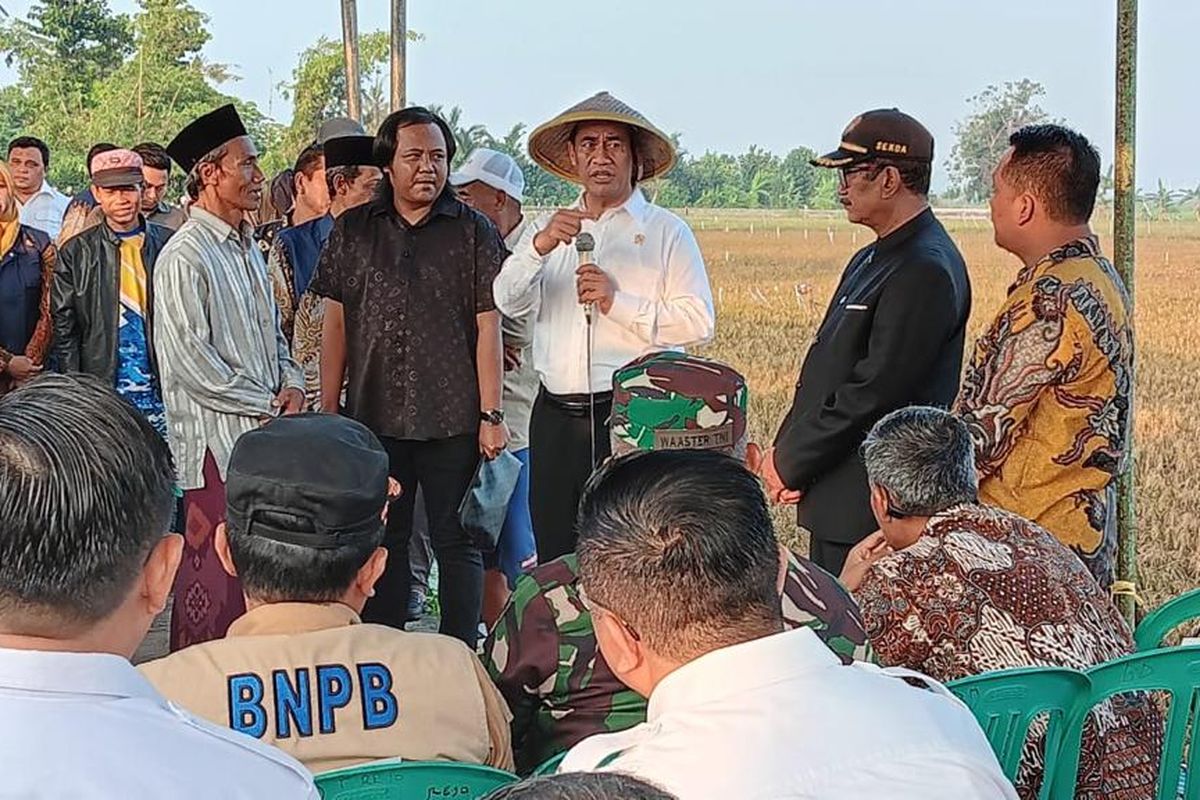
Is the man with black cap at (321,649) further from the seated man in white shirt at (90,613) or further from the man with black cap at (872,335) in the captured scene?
the man with black cap at (872,335)

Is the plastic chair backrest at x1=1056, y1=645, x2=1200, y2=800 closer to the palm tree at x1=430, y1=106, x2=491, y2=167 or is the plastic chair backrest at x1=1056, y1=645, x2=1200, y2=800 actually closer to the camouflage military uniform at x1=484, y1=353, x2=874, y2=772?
the camouflage military uniform at x1=484, y1=353, x2=874, y2=772

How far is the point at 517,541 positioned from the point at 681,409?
2.21 meters

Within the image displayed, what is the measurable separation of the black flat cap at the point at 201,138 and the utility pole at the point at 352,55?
237cm

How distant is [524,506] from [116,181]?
1.83 meters

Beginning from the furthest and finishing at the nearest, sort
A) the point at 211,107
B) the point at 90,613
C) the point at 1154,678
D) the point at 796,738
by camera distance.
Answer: the point at 211,107, the point at 1154,678, the point at 796,738, the point at 90,613

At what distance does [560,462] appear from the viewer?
384cm

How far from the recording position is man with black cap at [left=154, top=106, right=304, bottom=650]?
3.66 metres

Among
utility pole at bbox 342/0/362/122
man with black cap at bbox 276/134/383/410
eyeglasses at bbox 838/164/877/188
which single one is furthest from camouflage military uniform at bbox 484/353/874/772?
utility pole at bbox 342/0/362/122

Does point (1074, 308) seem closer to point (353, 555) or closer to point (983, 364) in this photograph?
point (983, 364)

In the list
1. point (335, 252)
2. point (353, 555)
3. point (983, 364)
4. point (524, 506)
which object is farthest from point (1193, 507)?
point (353, 555)

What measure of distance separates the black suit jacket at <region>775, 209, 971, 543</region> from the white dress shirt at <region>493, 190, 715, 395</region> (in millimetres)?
443

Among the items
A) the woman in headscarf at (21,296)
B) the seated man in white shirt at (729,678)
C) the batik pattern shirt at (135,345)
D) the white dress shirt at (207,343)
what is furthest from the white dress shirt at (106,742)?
the woman in headscarf at (21,296)

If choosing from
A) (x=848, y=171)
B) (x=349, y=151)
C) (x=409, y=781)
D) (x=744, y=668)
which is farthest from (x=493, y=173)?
(x=744, y=668)

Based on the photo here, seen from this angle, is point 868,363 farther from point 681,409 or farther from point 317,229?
point 317,229
